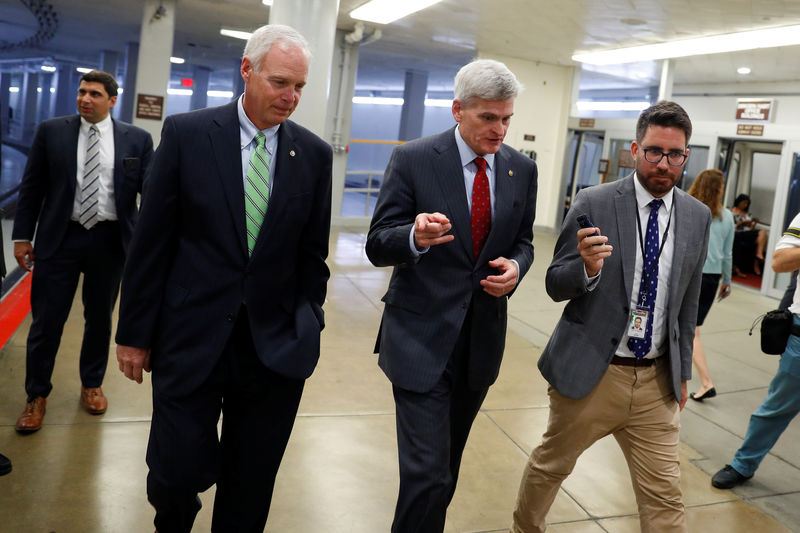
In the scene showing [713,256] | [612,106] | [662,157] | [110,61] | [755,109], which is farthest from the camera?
[110,61]

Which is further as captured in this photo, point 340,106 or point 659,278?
point 340,106

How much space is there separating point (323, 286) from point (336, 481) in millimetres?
1403

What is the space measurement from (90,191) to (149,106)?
9.13 m

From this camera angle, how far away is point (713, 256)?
5176mm

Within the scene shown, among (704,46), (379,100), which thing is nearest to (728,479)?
(704,46)

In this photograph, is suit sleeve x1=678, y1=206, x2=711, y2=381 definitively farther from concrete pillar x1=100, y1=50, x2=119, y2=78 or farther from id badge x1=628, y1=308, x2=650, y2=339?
concrete pillar x1=100, y1=50, x2=119, y2=78

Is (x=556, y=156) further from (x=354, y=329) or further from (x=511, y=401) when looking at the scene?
(x=511, y=401)

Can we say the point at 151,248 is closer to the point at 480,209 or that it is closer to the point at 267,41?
the point at 267,41

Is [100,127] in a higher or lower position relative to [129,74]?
lower

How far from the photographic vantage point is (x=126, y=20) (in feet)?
49.6

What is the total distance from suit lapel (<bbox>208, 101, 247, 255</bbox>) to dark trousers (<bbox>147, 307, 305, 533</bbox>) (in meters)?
0.32

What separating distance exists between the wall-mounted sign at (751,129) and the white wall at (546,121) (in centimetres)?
461

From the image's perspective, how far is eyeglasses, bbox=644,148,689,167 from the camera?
2.38m

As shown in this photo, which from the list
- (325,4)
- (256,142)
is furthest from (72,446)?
(325,4)
